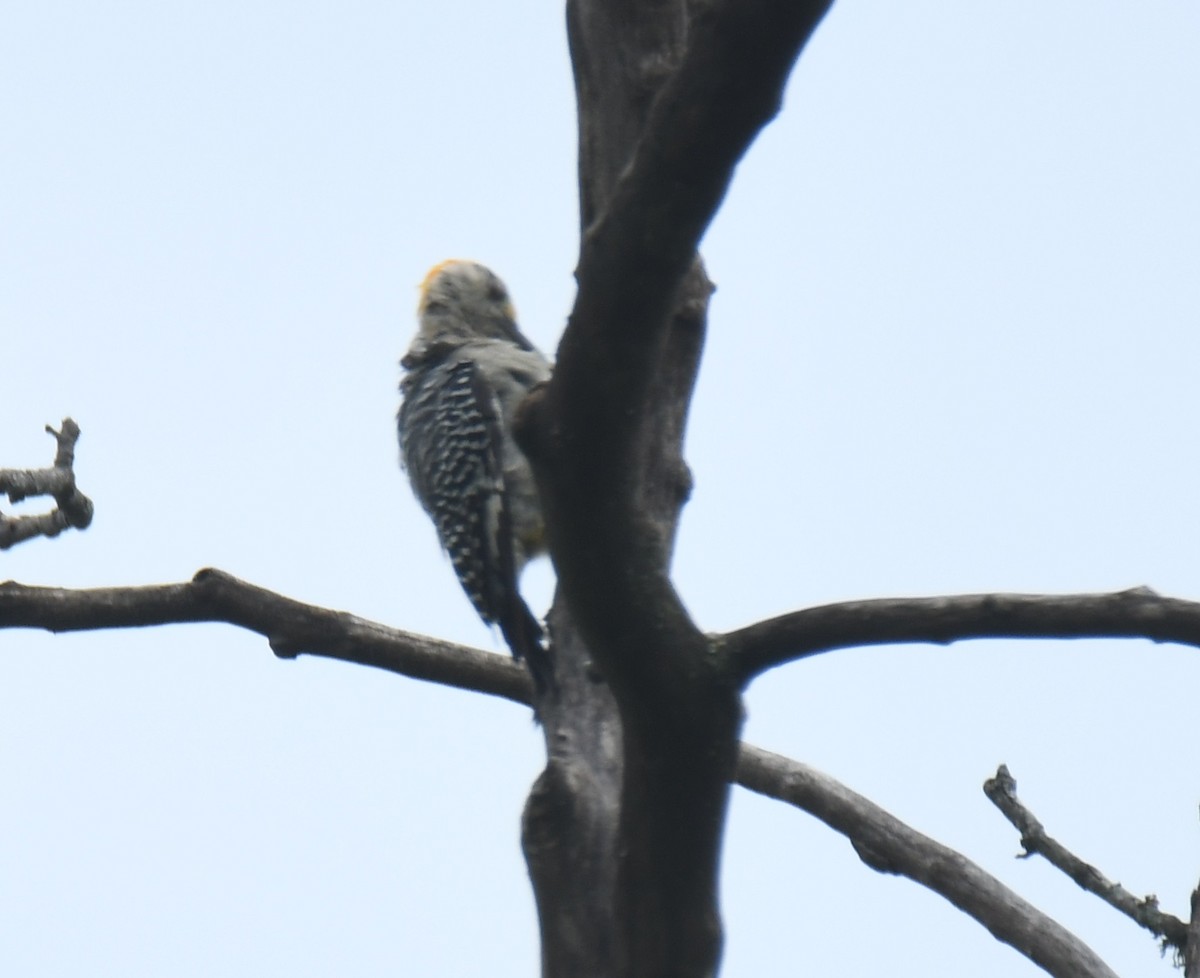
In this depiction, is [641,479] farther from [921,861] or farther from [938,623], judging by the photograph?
[921,861]

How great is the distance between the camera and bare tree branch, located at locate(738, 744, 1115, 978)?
399cm

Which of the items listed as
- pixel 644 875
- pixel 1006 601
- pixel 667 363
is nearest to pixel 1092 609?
pixel 1006 601

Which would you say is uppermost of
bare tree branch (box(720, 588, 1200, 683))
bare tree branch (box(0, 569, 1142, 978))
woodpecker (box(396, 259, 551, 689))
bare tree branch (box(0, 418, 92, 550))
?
woodpecker (box(396, 259, 551, 689))

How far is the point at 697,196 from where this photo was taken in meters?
2.16

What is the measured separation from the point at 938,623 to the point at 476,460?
427 cm

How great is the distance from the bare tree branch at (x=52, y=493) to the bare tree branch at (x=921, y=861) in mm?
2097

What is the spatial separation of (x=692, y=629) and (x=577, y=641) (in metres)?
1.30

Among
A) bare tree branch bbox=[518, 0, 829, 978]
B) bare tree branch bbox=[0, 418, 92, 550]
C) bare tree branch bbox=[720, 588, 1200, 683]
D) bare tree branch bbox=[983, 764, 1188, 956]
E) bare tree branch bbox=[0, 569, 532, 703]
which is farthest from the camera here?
bare tree branch bbox=[0, 418, 92, 550]

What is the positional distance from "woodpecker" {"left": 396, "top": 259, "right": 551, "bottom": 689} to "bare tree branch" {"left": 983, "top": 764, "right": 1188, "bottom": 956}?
213 cm

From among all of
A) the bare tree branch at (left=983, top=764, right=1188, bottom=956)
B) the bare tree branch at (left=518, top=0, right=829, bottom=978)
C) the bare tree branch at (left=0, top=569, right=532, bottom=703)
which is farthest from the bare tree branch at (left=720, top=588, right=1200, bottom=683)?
the bare tree branch at (left=0, top=569, right=532, bottom=703)

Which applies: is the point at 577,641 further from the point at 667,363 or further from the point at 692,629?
the point at 692,629

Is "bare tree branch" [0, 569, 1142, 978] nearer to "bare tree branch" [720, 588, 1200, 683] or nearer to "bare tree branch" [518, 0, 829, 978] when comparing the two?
"bare tree branch" [518, 0, 829, 978]

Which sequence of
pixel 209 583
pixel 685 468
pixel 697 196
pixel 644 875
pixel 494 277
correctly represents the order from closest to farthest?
pixel 697 196, pixel 644 875, pixel 685 468, pixel 209 583, pixel 494 277

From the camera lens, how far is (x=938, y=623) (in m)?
2.39
